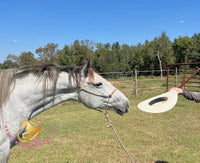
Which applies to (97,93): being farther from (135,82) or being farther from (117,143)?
(135,82)

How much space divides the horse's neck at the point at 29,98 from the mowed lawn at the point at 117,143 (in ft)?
Result: 5.78

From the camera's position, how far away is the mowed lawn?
2988 millimetres

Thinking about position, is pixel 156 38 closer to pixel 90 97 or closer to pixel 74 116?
pixel 74 116

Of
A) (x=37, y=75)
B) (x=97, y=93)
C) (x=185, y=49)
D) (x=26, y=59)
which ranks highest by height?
(x=185, y=49)

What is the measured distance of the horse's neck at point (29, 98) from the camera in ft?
4.79

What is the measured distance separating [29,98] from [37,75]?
0.26 meters

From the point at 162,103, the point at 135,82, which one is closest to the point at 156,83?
the point at 135,82

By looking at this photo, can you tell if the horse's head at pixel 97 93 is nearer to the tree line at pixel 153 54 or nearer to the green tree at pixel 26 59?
the green tree at pixel 26 59

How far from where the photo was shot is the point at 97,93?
1.82 meters

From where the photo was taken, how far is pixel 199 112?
5.94m

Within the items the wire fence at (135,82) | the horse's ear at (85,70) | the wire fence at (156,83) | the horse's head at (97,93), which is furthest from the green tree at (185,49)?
the horse's ear at (85,70)

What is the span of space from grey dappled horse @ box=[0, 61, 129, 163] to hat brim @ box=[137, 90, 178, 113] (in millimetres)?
295

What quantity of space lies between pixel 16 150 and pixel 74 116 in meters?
2.65

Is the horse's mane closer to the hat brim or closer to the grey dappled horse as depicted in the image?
the grey dappled horse
